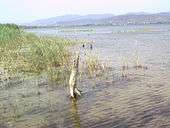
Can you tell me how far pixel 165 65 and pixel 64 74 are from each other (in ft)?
32.1

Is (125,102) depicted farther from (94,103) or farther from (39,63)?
(39,63)

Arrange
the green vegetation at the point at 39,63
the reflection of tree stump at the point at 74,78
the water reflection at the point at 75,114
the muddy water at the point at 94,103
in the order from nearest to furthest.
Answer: the water reflection at the point at 75,114, the muddy water at the point at 94,103, the reflection of tree stump at the point at 74,78, the green vegetation at the point at 39,63

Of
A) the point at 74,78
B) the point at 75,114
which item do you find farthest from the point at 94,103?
the point at 75,114

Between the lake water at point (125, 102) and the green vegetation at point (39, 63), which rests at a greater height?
the green vegetation at point (39, 63)

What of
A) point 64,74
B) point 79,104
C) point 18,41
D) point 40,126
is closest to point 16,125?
point 40,126

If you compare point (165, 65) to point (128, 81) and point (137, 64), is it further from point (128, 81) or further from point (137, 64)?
point (128, 81)

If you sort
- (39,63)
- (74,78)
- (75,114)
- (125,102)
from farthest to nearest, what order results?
1. (39,63)
2. (74,78)
3. (125,102)
4. (75,114)

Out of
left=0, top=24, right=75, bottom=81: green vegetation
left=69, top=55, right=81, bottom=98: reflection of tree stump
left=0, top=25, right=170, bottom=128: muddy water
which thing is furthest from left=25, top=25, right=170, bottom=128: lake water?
left=0, top=24, right=75, bottom=81: green vegetation

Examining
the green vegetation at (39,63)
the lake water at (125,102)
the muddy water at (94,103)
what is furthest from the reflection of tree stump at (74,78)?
the green vegetation at (39,63)

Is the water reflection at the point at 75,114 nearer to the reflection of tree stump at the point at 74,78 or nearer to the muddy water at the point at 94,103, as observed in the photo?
the muddy water at the point at 94,103

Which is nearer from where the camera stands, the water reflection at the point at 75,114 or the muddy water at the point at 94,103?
the water reflection at the point at 75,114

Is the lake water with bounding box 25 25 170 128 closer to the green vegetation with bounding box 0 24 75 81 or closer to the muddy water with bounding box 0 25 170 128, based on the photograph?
the muddy water with bounding box 0 25 170 128

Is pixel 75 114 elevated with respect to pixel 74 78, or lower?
lower

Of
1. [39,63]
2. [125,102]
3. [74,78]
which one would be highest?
[74,78]
